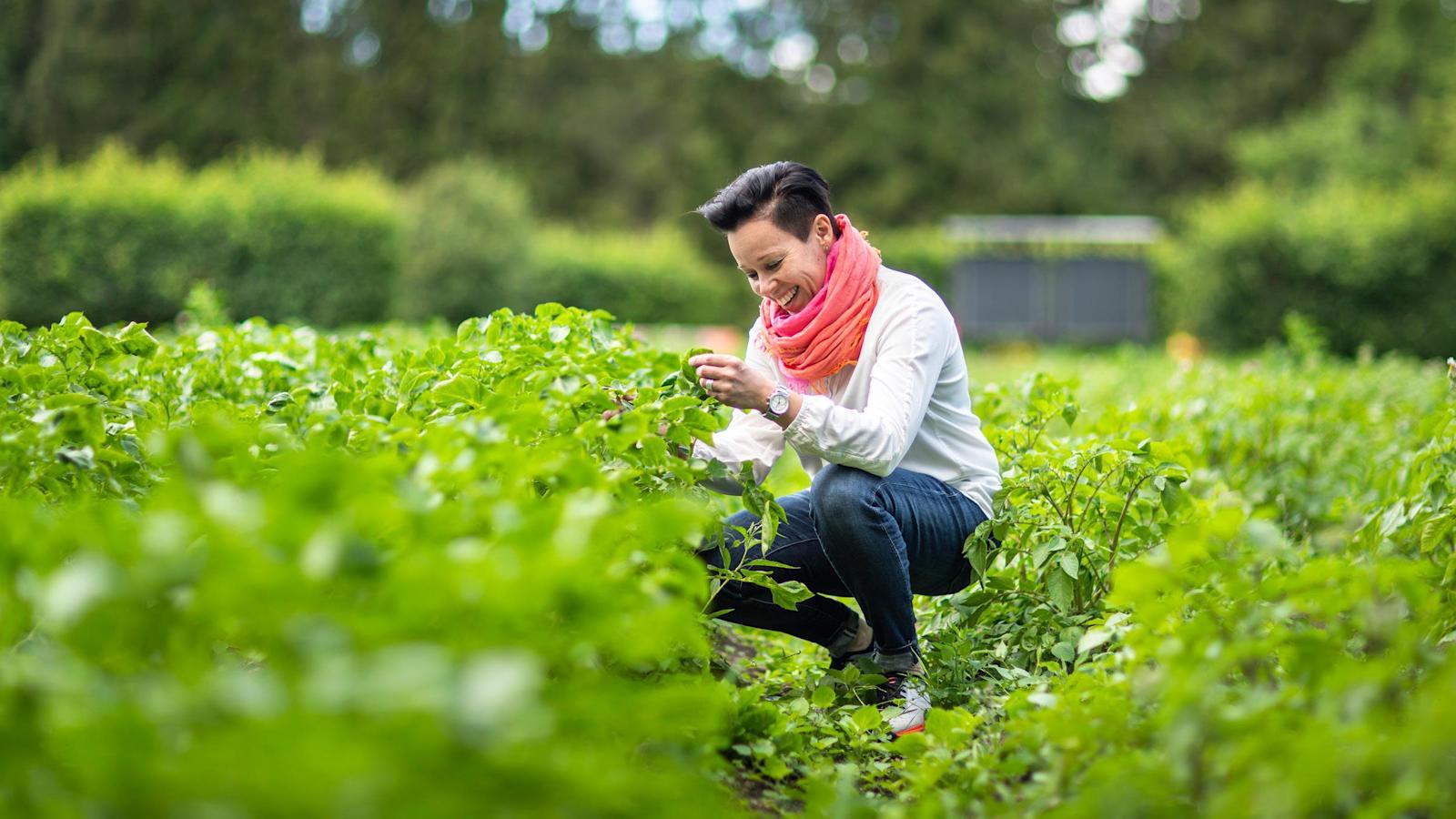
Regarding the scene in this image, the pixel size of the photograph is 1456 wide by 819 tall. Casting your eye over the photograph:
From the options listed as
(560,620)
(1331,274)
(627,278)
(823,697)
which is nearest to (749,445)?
(823,697)

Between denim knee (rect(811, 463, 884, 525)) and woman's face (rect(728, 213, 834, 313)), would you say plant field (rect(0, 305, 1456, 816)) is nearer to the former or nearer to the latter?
denim knee (rect(811, 463, 884, 525))

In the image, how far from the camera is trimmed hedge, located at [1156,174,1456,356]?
13.1 m

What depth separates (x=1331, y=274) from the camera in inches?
523

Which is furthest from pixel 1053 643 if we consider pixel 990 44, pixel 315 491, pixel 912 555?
pixel 990 44

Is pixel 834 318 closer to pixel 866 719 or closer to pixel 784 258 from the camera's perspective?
pixel 784 258

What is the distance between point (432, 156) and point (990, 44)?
14283mm

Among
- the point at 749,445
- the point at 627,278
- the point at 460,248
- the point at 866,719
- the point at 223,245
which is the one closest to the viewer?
the point at 866,719

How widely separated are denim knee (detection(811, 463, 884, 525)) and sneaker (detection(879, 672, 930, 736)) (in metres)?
0.43

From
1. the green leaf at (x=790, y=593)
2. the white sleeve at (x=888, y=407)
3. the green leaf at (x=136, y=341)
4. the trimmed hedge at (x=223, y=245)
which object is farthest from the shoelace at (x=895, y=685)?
the trimmed hedge at (x=223, y=245)

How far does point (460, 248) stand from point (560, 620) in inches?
588

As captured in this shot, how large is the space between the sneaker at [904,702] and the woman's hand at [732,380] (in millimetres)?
764

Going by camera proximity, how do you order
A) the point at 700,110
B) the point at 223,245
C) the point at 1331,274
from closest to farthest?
1. the point at 223,245
2. the point at 1331,274
3. the point at 700,110

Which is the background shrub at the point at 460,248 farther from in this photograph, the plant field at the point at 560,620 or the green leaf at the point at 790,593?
the green leaf at the point at 790,593

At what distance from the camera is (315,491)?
1158mm
